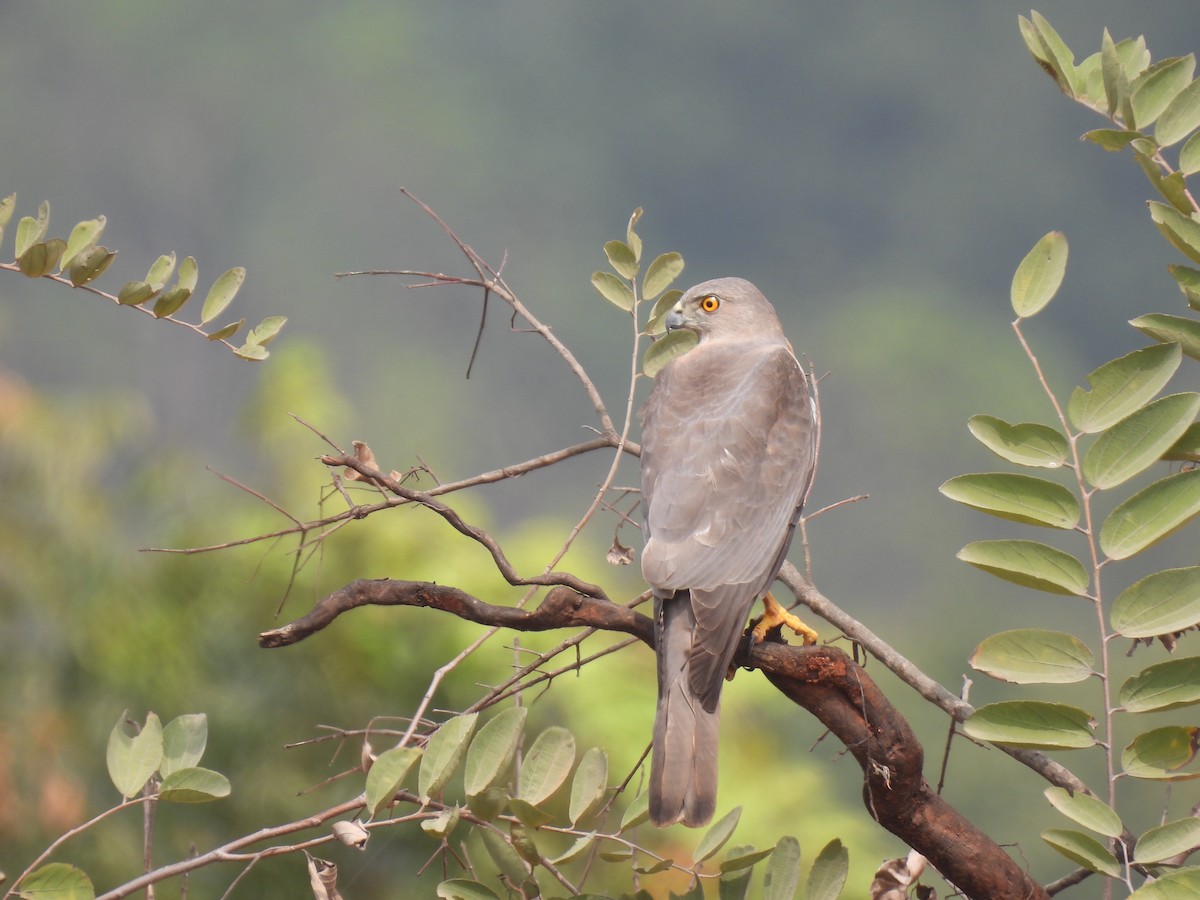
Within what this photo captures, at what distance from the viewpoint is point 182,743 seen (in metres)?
1.37

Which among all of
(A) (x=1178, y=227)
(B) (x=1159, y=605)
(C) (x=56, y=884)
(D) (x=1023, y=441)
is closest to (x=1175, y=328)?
(A) (x=1178, y=227)

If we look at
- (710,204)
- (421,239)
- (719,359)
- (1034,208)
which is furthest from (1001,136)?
(719,359)

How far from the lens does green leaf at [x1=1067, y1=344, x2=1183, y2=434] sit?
4.37ft

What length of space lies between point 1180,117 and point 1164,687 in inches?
30.1

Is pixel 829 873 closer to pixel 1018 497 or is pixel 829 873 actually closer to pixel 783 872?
pixel 783 872

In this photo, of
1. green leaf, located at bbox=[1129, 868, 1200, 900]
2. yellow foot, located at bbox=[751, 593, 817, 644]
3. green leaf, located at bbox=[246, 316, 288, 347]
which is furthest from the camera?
yellow foot, located at bbox=[751, 593, 817, 644]

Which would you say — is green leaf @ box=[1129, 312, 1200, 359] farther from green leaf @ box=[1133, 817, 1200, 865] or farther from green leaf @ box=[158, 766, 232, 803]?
green leaf @ box=[158, 766, 232, 803]

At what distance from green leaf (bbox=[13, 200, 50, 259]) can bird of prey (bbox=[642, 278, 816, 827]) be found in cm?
98

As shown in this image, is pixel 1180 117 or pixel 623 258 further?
pixel 623 258

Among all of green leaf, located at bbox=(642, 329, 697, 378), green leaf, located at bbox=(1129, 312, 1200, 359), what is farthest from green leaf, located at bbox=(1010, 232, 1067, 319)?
green leaf, located at bbox=(642, 329, 697, 378)

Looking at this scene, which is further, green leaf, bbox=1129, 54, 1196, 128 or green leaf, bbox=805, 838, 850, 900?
green leaf, bbox=1129, 54, 1196, 128

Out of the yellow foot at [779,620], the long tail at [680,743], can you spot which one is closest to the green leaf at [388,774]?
the long tail at [680,743]

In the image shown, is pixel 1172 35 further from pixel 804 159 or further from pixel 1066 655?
pixel 1066 655

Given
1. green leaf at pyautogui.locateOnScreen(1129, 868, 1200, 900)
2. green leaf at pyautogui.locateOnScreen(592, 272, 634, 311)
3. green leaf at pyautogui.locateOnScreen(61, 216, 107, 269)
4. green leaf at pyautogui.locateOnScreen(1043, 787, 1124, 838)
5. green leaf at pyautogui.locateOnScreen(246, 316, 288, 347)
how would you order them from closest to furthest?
green leaf at pyautogui.locateOnScreen(1129, 868, 1200, 900)
green leaf at pyautogui.locateOnScreen(1043, 787, 1124, 838)
green leaf at pyautogui.locateOnScreen(61, 216, 107, 269)
green leaf at pyautogui.locateOnScreen(246, 316, 288, 347)
green leaf at pyautogui.locateOnScreen(592, 272, 634, 311)
